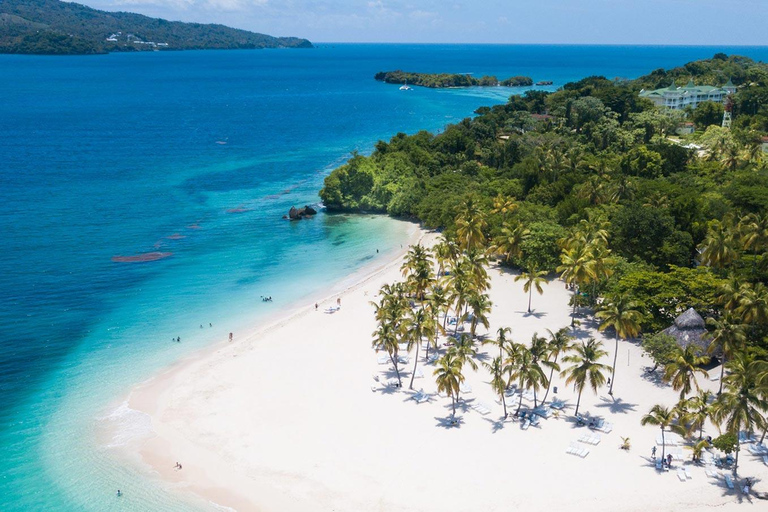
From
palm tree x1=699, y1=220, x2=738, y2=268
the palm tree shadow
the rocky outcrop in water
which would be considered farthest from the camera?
the rocky outcrop in water

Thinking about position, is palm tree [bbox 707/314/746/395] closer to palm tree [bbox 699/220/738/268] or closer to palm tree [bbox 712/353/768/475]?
palm tree [bbox 712/353/768/475]

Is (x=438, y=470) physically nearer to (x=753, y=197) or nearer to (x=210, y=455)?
(x=210, y=455)

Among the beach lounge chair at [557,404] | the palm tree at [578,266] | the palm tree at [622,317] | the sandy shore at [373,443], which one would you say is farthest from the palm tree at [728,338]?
the palm tree at [578,266]

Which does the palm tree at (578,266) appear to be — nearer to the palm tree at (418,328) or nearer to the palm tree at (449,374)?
the palm tree at (418,328)

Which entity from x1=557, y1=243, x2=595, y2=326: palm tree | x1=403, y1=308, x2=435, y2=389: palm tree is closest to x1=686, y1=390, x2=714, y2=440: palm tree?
x1=557, y1=243, x2=595, y2=326: palm tree

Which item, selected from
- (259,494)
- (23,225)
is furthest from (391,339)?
(23,225)
